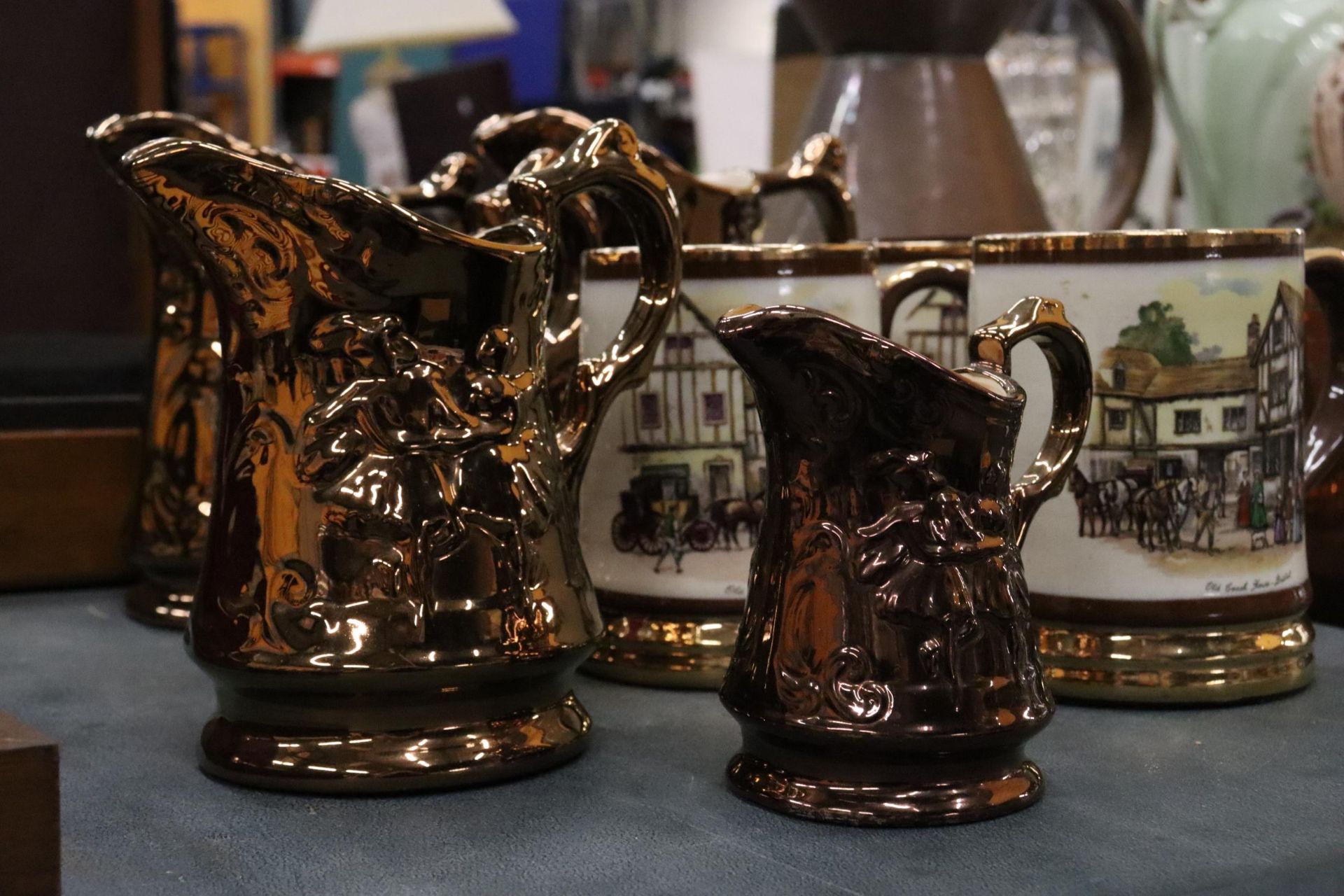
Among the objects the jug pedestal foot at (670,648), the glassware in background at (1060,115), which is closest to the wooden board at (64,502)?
the jug pedestal foot at (670,648)

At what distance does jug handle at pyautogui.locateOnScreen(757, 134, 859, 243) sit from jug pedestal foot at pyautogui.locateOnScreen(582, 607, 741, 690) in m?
0.20

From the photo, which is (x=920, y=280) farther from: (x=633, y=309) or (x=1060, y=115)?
(x=1060, y=115)

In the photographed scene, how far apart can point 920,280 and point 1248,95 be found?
0.35 metres

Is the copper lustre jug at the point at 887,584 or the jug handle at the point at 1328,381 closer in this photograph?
the copper lustre jug at the point at 887,584

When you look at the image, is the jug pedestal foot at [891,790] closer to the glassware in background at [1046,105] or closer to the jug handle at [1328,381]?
the jug handle at [1328,381]

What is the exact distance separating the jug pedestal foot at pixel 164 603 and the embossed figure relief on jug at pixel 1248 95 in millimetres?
603

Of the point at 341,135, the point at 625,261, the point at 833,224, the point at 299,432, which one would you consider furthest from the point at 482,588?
the point at 341,135

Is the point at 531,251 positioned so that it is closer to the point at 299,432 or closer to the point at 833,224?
the point at 299,432

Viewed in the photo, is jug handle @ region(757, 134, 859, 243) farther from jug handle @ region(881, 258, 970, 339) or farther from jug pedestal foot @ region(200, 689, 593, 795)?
jug pedestal foot @ region(200, 689, 593, 795)

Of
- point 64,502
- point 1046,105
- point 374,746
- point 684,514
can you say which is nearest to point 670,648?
point 684,514

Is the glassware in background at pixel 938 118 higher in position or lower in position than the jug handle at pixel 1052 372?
higher

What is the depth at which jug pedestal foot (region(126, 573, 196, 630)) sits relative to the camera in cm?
78

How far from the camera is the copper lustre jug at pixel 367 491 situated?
0.51m

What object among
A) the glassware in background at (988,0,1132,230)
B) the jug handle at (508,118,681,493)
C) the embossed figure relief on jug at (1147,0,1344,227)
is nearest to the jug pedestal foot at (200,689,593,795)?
the jug handle at (508,118,681,493)
